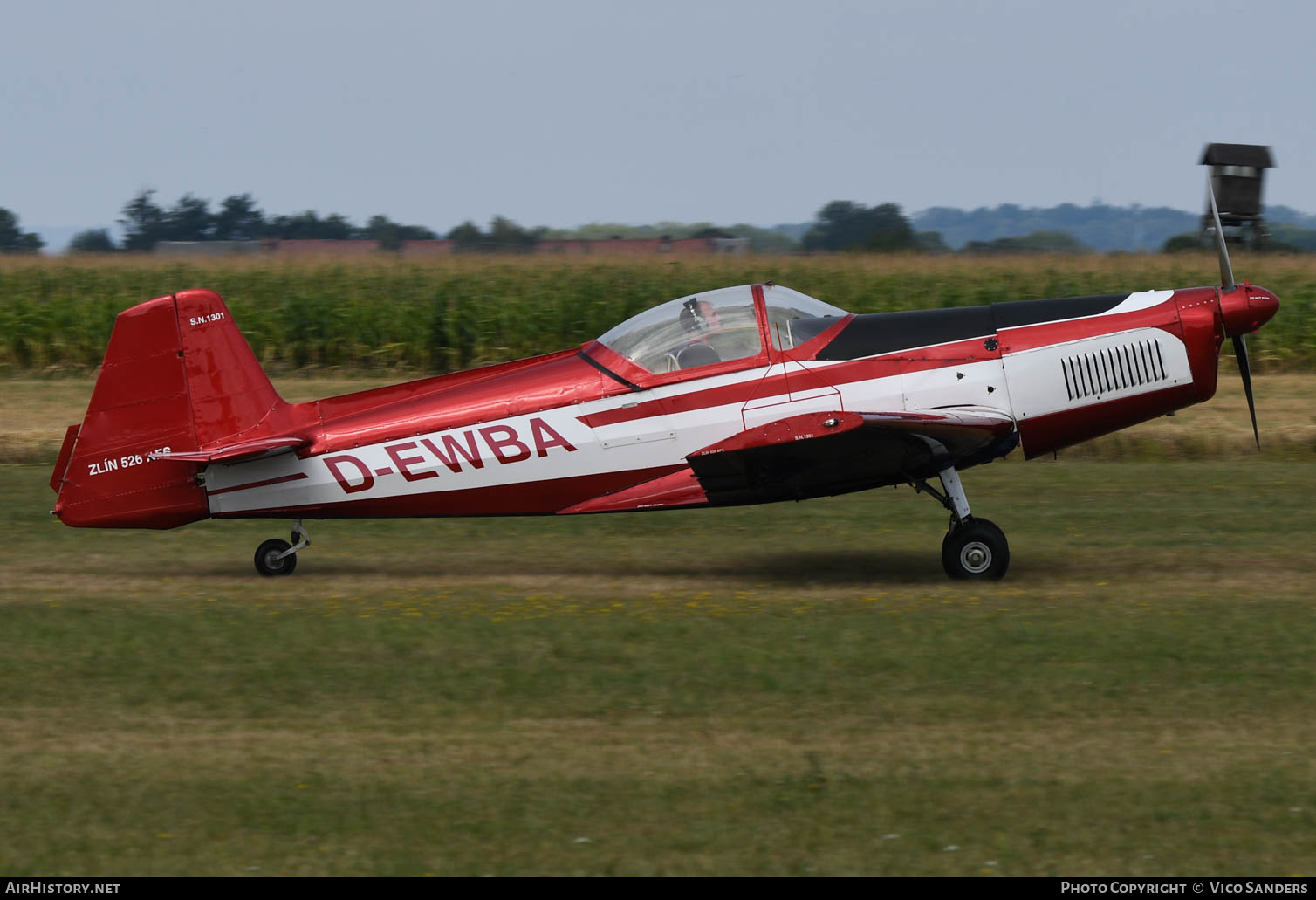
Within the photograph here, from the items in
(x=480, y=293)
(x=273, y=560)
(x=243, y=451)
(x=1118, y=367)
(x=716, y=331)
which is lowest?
(x=273, y=560)

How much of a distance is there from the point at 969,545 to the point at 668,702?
3664 millimetres

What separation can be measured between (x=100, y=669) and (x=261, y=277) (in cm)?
2327

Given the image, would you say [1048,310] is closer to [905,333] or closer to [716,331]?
[905,333]

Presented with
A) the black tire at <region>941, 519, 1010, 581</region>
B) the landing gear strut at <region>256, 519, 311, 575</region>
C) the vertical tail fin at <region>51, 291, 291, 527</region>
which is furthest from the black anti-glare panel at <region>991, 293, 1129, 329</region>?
the landing gear strut at <region>256, 519, 311, 575</region>

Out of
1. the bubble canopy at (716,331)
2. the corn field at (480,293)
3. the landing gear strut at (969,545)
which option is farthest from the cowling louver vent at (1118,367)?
the corn field at (480,293)

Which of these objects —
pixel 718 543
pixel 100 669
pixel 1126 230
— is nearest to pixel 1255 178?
pixel 718 543

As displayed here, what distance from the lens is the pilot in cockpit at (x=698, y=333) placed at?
10453 mm

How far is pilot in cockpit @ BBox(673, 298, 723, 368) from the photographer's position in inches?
412

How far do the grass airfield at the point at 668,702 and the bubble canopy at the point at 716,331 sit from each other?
69.5 inches

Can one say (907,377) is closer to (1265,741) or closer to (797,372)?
(797,372)

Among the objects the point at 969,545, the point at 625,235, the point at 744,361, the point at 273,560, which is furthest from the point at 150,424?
the point at 625,235

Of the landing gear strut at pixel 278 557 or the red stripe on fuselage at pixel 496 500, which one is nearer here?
the red stripe on fuselage at pixel 496 500

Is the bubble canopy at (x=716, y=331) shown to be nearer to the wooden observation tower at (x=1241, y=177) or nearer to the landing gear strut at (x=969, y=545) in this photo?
the landing gear strut at (x=969, y=545)

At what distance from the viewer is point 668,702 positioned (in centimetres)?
771
